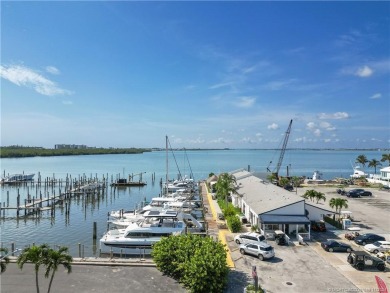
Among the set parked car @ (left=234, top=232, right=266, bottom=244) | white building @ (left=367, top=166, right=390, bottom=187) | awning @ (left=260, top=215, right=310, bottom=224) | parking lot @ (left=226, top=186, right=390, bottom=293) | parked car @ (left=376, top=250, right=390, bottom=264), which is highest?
white building @ (left=367, top=166, right=390, bottom=187)

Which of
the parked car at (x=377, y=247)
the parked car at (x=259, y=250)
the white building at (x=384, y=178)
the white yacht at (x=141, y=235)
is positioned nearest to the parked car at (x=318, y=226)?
the parked car at (x=377, y=247)

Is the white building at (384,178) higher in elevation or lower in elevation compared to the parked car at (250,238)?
higher

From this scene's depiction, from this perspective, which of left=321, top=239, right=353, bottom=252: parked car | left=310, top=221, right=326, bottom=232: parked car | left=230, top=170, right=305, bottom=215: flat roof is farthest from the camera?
left=310, top=221, right=326, bottom=232: parked car

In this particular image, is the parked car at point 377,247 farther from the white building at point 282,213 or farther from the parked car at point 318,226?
the parked car at point 318,226

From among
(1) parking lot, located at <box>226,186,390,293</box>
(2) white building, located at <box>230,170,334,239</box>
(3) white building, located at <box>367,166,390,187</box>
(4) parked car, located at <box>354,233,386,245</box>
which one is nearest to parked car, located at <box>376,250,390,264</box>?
(1) parking lot, located at <box>226,186,390,293</box>

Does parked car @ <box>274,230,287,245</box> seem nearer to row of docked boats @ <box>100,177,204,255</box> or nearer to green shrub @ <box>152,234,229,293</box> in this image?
row of docked boats @ <box>100,177,204,255</box>

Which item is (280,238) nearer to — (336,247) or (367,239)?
(336,247)

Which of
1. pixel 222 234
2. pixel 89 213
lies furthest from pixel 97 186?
pixel 222 234
